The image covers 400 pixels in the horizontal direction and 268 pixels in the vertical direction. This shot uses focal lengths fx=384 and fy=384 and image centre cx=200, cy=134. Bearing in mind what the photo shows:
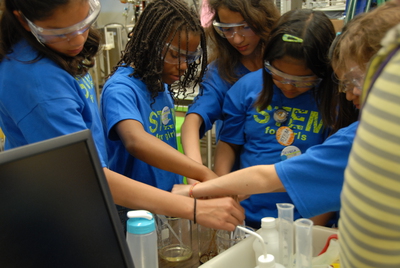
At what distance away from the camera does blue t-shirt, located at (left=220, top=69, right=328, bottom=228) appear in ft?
4.54

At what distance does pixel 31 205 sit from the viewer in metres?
0.56

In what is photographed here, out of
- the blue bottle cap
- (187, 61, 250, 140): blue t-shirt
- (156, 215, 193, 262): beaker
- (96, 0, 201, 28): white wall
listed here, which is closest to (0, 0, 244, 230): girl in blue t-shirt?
(156, 215, 193, 262): beaker

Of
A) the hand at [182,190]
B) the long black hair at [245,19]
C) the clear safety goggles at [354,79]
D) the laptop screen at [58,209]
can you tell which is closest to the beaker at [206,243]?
the hand at [182,190]

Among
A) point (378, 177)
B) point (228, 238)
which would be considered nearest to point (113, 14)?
point (228, 238)

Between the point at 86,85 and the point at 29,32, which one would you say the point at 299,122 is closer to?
the point at 86,85

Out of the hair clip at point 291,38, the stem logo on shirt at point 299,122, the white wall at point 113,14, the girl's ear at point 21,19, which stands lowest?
the white wall at point 113,14

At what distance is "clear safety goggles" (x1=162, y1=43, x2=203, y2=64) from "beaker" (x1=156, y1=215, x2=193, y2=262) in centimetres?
56

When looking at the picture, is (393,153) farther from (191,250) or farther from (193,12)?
(193,12)

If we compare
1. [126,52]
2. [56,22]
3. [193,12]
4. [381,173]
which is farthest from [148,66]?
[381,173]

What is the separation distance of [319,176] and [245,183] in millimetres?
225

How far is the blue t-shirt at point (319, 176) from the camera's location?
40.9 inches

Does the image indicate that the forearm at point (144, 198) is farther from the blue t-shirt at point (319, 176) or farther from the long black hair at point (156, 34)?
the long black hair at point (156, 34)

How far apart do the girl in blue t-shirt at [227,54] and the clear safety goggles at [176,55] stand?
25cm

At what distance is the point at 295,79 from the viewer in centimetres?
130
